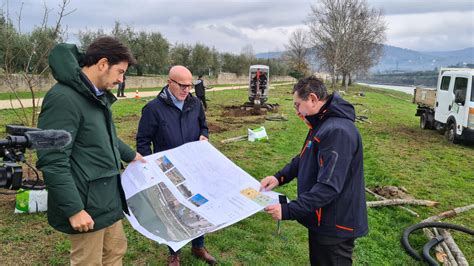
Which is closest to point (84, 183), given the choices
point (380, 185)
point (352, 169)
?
point (352, 169)

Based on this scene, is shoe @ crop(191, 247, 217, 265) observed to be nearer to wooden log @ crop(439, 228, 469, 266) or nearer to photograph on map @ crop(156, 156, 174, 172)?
photograph on map @ crop(156, 156, 174, 172)

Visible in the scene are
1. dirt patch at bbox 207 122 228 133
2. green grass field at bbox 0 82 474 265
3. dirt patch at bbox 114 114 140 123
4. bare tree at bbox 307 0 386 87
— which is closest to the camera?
green grass field at bbox 0 82 474 265

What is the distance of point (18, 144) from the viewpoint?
159 centimetres

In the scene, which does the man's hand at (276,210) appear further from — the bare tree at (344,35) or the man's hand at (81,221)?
the bare tree at (344,35)

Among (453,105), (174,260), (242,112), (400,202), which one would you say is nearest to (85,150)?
(174,260)

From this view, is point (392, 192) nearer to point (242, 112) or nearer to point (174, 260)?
point (174, 260)

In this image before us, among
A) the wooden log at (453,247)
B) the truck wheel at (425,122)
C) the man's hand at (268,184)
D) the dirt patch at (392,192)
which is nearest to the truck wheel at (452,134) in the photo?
the truck wheel at (425,122)

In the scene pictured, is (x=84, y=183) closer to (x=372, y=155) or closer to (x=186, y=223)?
(x=186, y=223)

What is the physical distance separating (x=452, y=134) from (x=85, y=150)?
13.6 m

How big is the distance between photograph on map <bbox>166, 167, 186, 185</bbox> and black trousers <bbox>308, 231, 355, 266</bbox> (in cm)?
112

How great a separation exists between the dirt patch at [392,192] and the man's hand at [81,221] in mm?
5871

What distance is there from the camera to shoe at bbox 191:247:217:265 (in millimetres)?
4016

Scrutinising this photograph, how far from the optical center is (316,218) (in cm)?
252

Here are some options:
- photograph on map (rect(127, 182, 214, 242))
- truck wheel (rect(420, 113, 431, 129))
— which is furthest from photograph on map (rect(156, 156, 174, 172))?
truck wheel (rect(420, 113, 431, 129))
